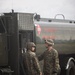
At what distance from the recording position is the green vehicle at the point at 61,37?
39.2 feet

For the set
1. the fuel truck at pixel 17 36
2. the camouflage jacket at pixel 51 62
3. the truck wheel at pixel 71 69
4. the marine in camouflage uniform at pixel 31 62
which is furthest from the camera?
the truck wheel at pixel 71 69

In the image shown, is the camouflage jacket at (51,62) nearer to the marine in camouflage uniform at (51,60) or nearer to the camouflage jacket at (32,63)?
the marine in camouflage uniform at (51,60)

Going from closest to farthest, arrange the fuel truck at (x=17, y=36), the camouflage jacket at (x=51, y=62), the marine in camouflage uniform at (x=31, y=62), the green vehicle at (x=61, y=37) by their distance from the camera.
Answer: the marine in camouflage uniform at (x=31, y=62), the camouflage jacket at (x=51, y=62), the fuel truck at (x=17, y=36), the green vehicle at (x=61, y=37)

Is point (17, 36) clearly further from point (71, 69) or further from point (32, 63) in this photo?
point (71, 69)

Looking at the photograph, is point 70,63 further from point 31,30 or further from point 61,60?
point 31,30

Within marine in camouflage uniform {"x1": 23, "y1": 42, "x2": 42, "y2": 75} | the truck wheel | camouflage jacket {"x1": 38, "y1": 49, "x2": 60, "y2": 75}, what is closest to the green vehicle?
the truck wheel

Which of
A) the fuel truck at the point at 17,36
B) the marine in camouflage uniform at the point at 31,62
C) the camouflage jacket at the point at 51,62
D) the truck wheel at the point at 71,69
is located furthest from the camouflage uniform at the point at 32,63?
the truck wheel at the point at 71,69

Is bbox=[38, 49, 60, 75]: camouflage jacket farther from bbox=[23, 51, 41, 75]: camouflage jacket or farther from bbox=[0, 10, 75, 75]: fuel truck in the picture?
bbox=[0, 10, 75, 75]: fuel truck

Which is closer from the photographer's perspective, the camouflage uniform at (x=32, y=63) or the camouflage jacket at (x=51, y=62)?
the camouflage uniform at (x=32, y=63)

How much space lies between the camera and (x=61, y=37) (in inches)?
516

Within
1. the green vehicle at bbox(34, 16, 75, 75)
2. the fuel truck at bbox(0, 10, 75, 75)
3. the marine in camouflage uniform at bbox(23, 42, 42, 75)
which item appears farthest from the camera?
the green vehicle at bbox(34, 16, 75, 75)

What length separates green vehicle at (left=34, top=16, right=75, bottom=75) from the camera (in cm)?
1195

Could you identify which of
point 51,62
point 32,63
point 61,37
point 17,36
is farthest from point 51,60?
point 61,37

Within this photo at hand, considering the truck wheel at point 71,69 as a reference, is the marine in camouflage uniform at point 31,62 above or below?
above
